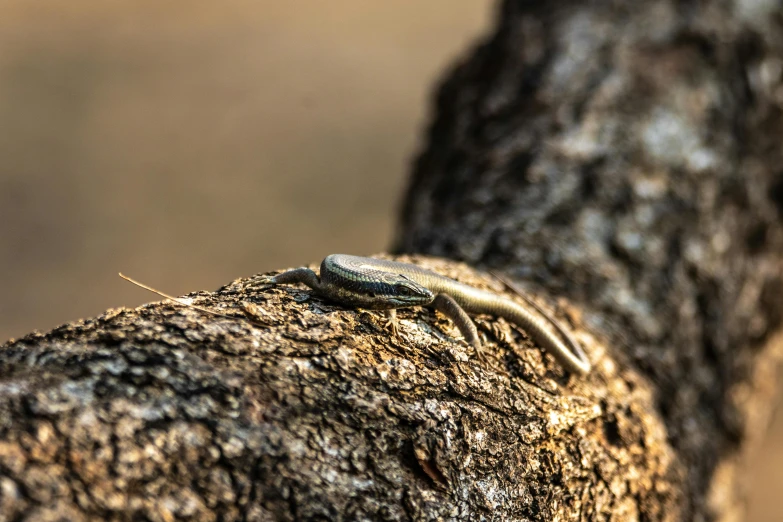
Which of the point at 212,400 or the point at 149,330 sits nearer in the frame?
the point at 212,400

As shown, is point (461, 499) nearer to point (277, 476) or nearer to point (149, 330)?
point (277, 476)

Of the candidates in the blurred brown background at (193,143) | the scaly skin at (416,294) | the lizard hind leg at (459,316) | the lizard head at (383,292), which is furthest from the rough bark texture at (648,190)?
the blurred brown background at (193,143)

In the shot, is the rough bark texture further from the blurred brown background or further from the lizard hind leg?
the blurred brown background

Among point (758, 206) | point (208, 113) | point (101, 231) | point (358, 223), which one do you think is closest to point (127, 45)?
point (208, 113)

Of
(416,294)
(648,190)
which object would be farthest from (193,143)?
(416,294)

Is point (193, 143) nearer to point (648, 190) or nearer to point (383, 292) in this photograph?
point (648, 190)

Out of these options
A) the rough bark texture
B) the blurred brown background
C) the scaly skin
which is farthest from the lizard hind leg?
the blurred brown background

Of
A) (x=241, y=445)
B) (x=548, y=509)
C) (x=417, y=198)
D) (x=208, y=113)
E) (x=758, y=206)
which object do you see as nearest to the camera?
(x=241, y=445)
